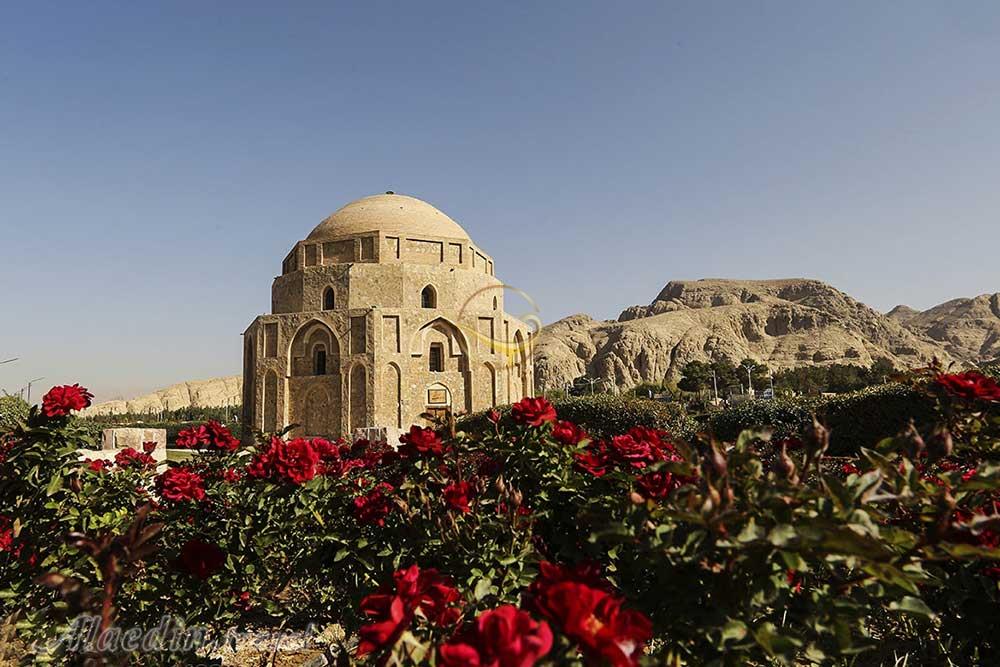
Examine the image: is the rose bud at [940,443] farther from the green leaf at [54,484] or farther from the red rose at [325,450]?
the green leaf at [54,484]

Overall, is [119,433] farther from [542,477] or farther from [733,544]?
[733,544]

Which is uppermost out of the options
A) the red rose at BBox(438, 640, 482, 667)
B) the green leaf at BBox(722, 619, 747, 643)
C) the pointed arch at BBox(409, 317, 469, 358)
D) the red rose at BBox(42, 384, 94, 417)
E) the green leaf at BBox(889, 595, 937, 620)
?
the pointed arch at BBox(409, 317, 469, 358)

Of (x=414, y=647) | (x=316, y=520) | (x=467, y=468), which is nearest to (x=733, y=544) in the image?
(x=414, y=647)

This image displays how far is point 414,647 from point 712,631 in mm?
721

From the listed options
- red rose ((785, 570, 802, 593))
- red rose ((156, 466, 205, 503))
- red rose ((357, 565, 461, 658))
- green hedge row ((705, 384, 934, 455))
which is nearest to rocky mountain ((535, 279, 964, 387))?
green hedge row ((705, 384, 934, 455))

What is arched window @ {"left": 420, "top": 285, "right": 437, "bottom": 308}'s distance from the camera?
26.0 m

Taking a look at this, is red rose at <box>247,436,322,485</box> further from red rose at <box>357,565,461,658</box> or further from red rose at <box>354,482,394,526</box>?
red rose at <box>357,565,461,658</box>

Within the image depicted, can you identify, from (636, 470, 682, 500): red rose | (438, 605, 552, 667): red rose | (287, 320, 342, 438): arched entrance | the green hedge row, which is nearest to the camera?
(438, 605, 552, 667): red rose

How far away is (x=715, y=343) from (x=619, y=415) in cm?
6415

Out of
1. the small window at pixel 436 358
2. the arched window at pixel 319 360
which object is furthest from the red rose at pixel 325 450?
the arched window at pixel 319 360

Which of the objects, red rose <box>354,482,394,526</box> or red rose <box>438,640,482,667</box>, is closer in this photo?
red rose <box>438,640,482,667</box>

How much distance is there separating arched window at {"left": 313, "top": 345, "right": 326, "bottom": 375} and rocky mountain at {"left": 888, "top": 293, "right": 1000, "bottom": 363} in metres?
101

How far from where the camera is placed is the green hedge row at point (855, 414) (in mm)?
11742

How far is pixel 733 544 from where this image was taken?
4.11ft
